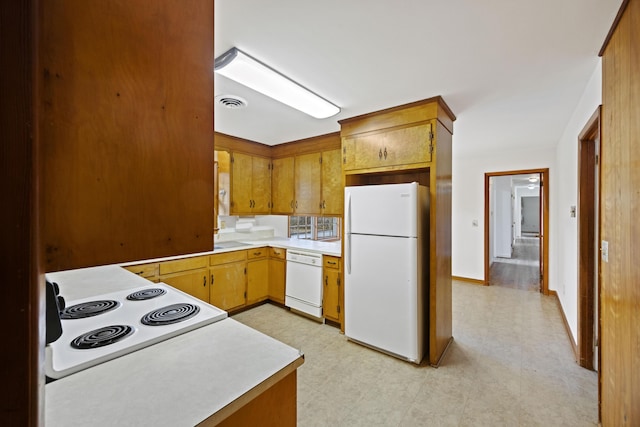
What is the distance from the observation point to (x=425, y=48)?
5.28ft

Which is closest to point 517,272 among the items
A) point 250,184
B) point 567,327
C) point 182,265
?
point 567,327

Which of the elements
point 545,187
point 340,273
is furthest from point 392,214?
point 545,187

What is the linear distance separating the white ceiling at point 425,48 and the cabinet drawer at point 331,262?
5.07 feet

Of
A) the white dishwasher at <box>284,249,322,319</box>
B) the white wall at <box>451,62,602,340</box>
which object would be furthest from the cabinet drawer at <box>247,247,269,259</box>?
the white wall at <box>451,62,602,340</box>

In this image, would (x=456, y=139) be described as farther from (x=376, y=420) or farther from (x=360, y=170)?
(x=376, y=420)

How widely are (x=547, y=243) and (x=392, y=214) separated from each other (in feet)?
11.3

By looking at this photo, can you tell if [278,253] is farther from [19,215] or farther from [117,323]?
[19,215]

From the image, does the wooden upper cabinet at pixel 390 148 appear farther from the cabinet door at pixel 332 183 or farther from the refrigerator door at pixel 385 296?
the refrigerator door at pixel 385 296

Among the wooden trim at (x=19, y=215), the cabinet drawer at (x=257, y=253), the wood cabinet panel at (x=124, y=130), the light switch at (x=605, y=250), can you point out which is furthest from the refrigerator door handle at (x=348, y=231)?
the wooden trim at (x=19, y=215)

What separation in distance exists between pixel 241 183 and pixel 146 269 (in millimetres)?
1593

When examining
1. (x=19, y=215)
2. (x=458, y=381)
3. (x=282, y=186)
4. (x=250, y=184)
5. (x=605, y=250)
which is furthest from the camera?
(x=282, y=186)

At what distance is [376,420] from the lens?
1.77 m

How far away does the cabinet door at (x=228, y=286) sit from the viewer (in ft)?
10.5

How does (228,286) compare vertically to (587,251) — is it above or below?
below
